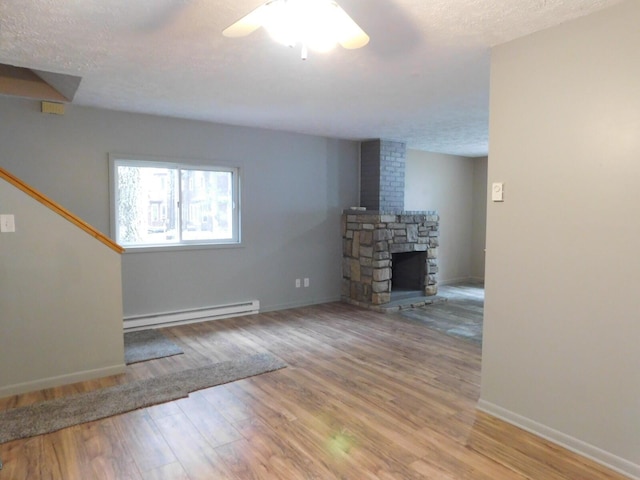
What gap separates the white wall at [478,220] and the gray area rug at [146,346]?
19.1 ft

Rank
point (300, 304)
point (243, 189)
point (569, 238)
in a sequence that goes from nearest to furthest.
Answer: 1. point (569, 238)
2. point (243, 189)
3. point (300, 304)

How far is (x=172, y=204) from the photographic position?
4.67 meters

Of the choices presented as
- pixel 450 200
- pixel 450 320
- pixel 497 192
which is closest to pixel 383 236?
pixel 450 320

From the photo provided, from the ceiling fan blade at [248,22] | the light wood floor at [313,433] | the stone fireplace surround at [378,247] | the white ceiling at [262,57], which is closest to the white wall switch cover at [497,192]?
the white ceiling at [262,57]

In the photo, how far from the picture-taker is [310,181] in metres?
5.61

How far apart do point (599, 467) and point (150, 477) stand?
2271 mm

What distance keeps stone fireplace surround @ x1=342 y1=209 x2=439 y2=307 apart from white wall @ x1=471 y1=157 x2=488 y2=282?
6.44ft

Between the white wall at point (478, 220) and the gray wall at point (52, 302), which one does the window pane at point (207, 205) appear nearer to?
the gray wall at point (52, 302)

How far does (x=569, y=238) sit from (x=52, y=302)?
343 centimetres

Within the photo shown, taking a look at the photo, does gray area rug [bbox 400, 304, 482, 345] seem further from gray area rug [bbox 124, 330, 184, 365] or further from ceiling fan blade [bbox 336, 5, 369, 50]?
ceiling fan blade [bbox 336, 5, 369, 50]

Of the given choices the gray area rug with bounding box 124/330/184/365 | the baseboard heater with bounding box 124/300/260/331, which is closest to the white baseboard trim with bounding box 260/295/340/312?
Result: the baseboard heater with bounding box 124/300/260/331

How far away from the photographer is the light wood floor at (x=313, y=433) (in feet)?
6.76

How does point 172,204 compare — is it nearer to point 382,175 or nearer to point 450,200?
point 382,175

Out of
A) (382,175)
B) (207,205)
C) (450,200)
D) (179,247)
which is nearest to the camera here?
(179,247)
